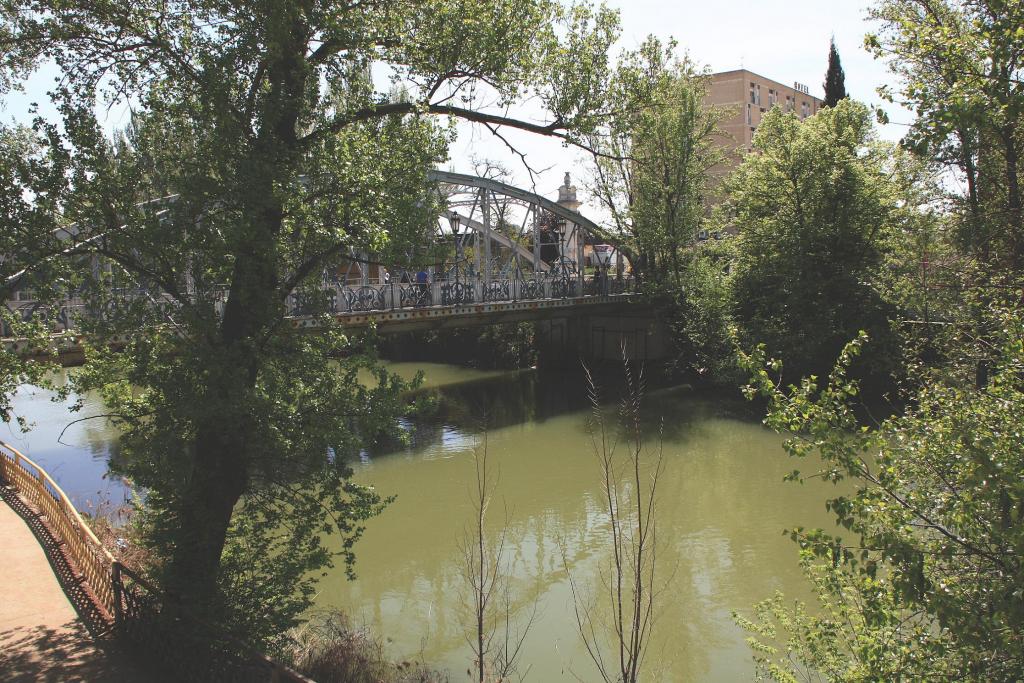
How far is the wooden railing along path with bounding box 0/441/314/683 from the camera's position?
6.43 meters

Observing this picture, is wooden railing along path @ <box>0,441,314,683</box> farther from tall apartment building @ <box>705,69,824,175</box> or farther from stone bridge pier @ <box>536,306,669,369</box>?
tall apartment building @ <box>705,69,824,175</box>

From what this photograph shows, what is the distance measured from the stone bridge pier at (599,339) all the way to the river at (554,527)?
28.0ft

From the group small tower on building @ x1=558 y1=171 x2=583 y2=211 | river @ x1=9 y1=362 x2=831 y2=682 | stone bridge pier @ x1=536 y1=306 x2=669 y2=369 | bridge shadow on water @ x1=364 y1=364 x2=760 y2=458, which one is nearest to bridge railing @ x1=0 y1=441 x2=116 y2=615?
river @ x1=9 y1=362 x2=831 y2=682

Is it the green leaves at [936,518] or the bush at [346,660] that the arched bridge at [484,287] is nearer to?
the bush at [346,660]

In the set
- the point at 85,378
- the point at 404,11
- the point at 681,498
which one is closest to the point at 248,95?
the point at 404,11

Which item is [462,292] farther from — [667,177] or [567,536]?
[567,536]

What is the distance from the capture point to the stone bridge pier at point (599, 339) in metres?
33.9

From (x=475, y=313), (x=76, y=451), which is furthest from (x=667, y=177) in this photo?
(x=76, y=451)

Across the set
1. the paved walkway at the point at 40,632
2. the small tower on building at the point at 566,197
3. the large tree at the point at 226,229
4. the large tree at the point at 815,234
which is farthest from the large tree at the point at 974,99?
the small tower on building at the point at 566,197

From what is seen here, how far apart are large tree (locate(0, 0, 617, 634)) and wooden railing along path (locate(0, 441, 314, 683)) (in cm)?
32

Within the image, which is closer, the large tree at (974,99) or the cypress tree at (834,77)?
the large tree at (974,99)

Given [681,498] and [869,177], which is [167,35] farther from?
[869,177]

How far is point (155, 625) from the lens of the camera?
7516 millimetres

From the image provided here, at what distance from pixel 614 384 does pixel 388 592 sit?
20328 millimetres
